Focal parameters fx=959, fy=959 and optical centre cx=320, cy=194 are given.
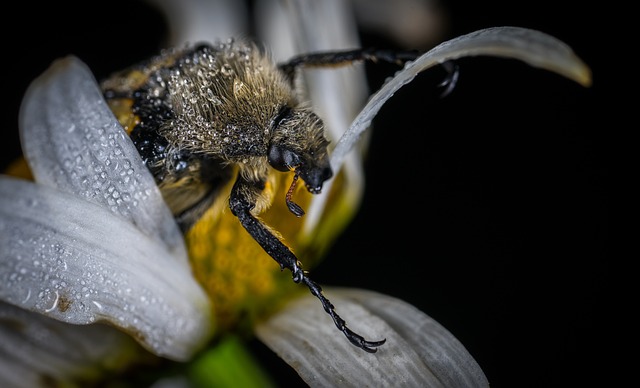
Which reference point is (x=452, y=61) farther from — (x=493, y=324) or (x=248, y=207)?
(x=493, y=324)

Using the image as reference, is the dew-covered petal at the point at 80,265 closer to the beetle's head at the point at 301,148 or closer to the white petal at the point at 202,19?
the beetle's head at the point at 301,148

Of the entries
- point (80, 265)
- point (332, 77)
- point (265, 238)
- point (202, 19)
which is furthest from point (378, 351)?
point (202, 19)

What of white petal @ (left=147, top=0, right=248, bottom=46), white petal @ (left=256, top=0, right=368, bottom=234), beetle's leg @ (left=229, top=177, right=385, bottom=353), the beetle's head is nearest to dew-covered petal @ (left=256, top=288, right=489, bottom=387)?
beetle's leg @ (left=229, top=177, right=385, bottom=353)

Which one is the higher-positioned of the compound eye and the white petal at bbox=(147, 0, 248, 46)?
the white petal at bbox=(147, 0, 248, 46)

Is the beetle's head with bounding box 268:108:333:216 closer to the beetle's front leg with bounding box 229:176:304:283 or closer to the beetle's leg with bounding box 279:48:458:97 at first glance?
the beetle's front leg with bounding box 229:176:304:283

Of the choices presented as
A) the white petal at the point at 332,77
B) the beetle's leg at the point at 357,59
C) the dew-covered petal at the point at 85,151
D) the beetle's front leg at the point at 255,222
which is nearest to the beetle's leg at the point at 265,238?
the beetle's front leg at the point at 255,222

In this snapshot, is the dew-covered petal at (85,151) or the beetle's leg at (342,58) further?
the beetle's leg at (342,58)
